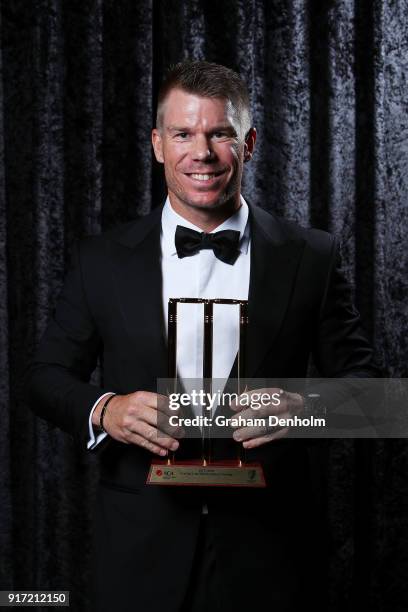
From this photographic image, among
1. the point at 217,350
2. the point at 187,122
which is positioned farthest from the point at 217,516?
the point at 187,122

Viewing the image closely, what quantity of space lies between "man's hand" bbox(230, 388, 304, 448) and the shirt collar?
0.41 meters

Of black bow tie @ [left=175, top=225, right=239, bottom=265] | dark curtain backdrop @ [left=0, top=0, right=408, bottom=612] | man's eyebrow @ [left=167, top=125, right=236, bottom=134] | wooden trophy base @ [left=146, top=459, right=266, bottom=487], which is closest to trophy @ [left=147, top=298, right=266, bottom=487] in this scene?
wooden trophy base @ [left=146, top=459, right=266, bottom=487]

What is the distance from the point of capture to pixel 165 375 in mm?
1456

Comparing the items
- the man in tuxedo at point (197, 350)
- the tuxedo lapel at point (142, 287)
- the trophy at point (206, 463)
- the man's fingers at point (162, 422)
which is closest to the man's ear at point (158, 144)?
the man in tuxedo at point (197, 350)

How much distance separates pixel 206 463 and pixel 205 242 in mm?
487

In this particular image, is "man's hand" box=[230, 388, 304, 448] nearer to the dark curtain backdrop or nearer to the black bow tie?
the black bow tie

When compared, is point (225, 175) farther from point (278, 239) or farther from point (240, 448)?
point (240, 448)

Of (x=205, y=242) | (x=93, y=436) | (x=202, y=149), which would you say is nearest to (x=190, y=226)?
(x=205, y=242)

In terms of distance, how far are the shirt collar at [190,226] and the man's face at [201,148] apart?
62 millimetres

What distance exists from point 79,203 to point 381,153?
35.7 inches

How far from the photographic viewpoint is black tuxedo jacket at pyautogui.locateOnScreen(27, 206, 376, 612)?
1.43m

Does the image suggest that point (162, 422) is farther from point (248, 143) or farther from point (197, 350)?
point (248, 143)

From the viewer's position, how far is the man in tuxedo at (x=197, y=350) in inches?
56.3

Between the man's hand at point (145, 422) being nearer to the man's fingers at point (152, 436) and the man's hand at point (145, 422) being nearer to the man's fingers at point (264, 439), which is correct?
the man's fingers at point (152, 436)
